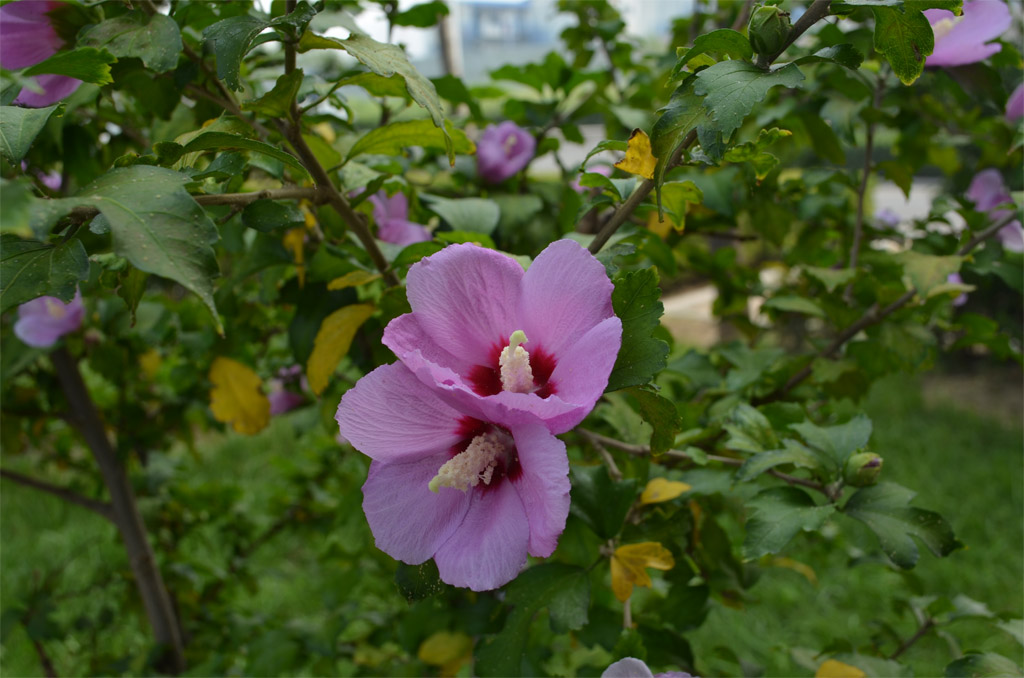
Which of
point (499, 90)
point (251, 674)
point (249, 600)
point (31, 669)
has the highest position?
point (499, 90)

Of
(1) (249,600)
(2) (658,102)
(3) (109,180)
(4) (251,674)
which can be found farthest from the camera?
(1) (249,600)

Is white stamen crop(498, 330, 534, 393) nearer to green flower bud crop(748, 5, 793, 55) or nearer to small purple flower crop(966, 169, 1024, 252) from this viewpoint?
green flower bud crop(748, 5, 793, 55)

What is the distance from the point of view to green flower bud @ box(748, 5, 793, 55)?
18.7 inches

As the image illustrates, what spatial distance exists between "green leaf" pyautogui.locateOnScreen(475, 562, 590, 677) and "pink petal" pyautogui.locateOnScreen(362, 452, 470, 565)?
17 centimetres

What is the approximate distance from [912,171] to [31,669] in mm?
2116

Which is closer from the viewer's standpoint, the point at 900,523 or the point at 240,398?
the point at 900,523

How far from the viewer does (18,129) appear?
47cm

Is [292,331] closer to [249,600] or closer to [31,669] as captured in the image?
[31,669]

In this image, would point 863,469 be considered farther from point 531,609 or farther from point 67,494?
point 67,494

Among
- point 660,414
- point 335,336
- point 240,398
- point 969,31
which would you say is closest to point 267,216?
point 335,336

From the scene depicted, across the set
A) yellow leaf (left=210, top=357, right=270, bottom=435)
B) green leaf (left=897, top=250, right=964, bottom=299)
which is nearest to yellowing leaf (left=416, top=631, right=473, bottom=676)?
yellow leaf (left=210, top=357, right=270, bottom=435)

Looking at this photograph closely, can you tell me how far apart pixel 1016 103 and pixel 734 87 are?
2.09 feet

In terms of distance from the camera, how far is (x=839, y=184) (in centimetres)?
125

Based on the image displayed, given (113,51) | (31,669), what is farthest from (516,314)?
(31,669)
